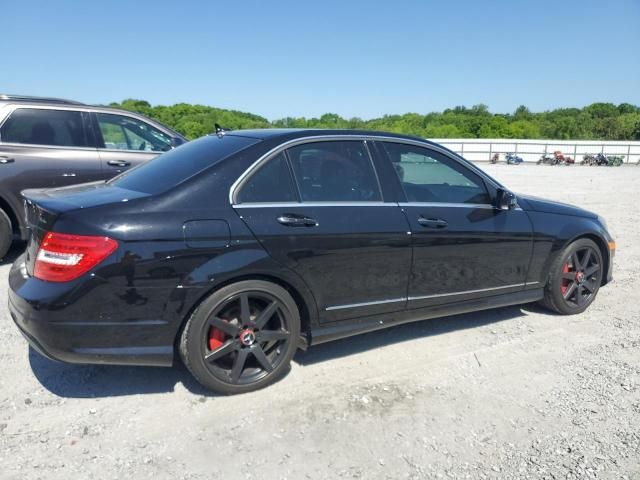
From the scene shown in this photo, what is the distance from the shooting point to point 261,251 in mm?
3082

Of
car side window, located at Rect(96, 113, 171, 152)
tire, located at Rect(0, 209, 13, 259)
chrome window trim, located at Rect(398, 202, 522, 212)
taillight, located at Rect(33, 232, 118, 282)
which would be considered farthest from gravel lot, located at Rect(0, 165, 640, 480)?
car side window, located at Rect(96, 113, 171, 152)

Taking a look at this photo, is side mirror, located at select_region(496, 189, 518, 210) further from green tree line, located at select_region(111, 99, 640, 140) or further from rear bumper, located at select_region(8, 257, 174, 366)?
green tree line, located at select_region(111, 99, 640, 140)

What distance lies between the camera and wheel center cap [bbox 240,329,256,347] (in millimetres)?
3139

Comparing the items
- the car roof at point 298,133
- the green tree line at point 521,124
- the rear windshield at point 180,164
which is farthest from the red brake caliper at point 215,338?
the green tree line at point 521,124

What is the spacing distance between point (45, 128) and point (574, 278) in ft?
19.7

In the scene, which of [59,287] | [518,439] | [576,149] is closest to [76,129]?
[59,287]

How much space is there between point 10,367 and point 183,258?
1665 mm

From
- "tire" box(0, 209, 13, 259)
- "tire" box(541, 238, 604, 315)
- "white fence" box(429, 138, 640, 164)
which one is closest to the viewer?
"tire" box(541, 238, 604, 315)

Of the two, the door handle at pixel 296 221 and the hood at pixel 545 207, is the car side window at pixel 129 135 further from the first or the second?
the hood at pixel 545 207

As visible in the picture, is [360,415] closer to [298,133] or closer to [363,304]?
[363,304]

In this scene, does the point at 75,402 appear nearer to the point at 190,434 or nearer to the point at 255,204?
the point at 190,434

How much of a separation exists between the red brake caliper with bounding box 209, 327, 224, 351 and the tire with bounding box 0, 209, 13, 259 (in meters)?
3.97

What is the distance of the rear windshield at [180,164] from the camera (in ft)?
10.4

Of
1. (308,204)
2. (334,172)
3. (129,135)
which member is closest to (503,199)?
(334,172)
